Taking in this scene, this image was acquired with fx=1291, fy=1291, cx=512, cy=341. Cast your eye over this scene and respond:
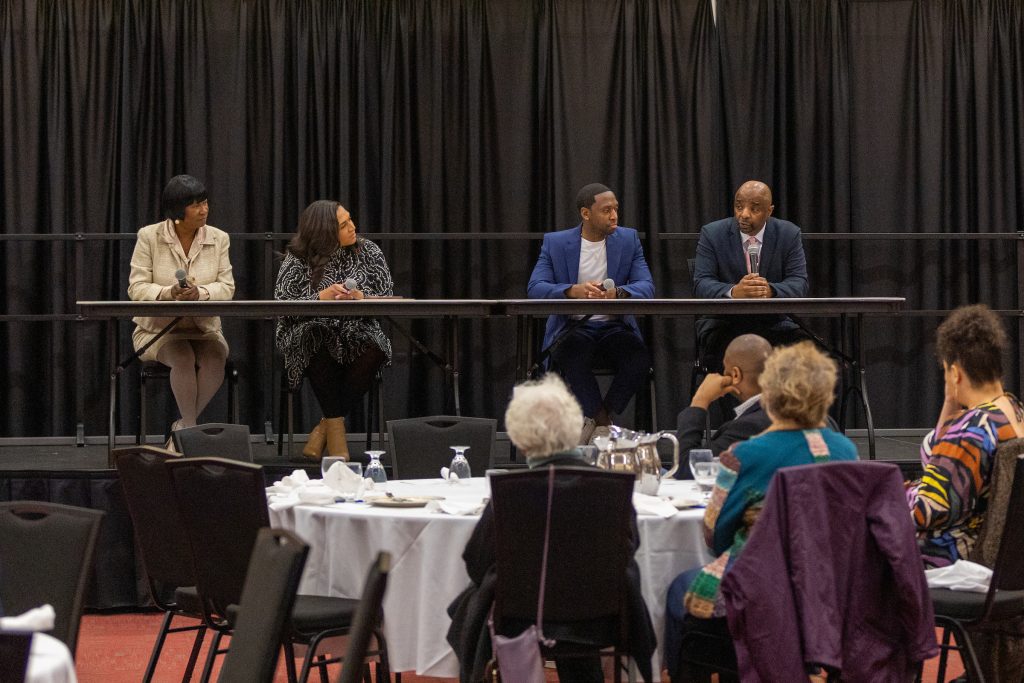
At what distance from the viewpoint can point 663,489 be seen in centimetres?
400

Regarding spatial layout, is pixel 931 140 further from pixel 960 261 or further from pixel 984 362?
pixel 984 362

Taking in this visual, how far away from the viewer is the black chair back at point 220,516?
11.5 ft

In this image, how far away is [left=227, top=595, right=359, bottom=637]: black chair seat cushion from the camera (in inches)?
136

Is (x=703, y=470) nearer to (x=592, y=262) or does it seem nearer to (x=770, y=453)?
(x=770, y=453)

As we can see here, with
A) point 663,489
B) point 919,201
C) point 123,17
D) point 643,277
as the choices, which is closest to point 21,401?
point 123,17

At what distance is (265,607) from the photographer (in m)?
2.25

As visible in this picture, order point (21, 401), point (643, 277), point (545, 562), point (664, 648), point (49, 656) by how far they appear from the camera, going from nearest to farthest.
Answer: point (49, 656), point (545, 562), point (664, 648), point (643, 277), point (21, 401)

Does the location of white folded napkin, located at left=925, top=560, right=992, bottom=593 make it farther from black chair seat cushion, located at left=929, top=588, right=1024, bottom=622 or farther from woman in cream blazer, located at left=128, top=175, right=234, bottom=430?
woman in cream blazer, located at left=128, top=175, right=234, bottom=430

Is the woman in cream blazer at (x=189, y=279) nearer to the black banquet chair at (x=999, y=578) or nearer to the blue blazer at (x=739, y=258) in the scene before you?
the blue blazer at (x=739, y=258)

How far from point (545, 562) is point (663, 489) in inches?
36.7

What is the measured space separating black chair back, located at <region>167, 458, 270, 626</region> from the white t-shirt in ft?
9.76

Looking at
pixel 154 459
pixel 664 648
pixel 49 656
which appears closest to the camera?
pixel 49 656

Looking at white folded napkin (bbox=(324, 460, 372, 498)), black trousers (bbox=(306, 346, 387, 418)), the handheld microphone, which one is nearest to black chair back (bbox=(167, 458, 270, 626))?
white folded napkin (bbox=(324, 460, 372, 498))

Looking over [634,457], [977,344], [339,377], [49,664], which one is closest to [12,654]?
[49,664]
